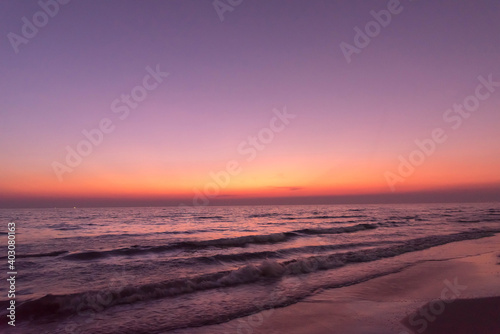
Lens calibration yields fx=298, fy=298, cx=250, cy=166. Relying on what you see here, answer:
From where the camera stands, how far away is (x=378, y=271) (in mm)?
13070

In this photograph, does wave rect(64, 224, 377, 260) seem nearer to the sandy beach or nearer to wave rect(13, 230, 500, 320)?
wave rect(13, 230, 500, 320)

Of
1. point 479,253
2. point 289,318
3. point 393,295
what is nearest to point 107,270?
point 289,318

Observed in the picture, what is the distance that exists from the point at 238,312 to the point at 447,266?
35.3ft

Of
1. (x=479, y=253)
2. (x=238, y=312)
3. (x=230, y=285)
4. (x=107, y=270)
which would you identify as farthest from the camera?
(x=479, y=253)

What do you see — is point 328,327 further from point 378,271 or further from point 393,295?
point 378,271
